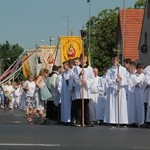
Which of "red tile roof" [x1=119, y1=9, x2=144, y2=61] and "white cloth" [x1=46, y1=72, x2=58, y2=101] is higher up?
"red tile roof" [x1=119, y1=9, x2=144, y2=61]

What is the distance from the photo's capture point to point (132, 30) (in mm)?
70562

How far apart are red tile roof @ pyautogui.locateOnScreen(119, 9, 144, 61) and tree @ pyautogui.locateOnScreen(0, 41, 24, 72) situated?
81.0 metres

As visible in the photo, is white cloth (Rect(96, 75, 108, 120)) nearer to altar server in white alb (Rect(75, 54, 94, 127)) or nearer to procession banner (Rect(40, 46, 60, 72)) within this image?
altar server in white alb (Rect(75, 54, 94, 127))

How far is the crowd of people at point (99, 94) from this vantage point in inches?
739

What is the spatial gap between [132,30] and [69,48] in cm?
3957

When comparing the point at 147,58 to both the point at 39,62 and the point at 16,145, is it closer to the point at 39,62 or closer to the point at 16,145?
the point at 39,62

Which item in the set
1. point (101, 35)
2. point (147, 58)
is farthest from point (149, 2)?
point (101, 35)

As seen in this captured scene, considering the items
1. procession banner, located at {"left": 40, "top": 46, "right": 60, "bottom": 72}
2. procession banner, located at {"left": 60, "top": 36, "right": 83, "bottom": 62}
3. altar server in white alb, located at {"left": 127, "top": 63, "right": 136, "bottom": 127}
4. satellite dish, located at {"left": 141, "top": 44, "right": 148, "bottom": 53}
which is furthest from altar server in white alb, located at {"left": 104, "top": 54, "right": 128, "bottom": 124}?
satellite dish, located at {"left": 141, "top": 44, "right": 148, "bottom": 53}

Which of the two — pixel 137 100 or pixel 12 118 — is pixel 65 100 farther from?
pixel 12 118

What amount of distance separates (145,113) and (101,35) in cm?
6313

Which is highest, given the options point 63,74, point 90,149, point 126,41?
point 126,41

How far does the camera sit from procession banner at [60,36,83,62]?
1241 inches

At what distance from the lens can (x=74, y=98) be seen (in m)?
19.0

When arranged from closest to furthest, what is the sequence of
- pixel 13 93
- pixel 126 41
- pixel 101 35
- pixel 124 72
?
pixel 124 72, pixel 13 93, pixel 126 41, pixel 101 35
